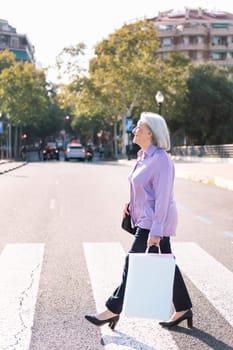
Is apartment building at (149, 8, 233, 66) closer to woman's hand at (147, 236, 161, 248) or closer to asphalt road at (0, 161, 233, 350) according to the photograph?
asphalt road at (0, 161, 233, 350)

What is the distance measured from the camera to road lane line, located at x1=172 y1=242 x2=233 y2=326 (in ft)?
18.6

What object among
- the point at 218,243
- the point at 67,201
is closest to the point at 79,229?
the point at 218,243

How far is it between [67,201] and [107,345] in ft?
37.4

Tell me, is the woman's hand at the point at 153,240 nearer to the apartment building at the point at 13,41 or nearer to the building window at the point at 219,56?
the building window at the point at 219,56

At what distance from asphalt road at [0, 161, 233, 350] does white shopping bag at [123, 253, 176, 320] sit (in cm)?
21

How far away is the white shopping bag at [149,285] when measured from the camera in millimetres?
4551

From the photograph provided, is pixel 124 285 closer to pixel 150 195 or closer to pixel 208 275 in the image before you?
pixel 150 195

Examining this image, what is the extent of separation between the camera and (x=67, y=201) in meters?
15.8

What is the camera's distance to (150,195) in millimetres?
4664

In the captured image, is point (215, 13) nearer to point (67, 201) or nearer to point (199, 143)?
point (199, 143)

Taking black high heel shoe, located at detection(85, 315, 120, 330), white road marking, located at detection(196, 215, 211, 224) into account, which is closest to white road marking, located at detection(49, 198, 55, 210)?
white road marking, located at detection(196, 215, 211, 224)

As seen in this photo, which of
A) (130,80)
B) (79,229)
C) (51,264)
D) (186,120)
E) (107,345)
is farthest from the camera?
(186,120)

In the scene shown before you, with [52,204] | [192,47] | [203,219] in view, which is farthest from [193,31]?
[203,219]

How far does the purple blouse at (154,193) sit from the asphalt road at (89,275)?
2.74 feet
